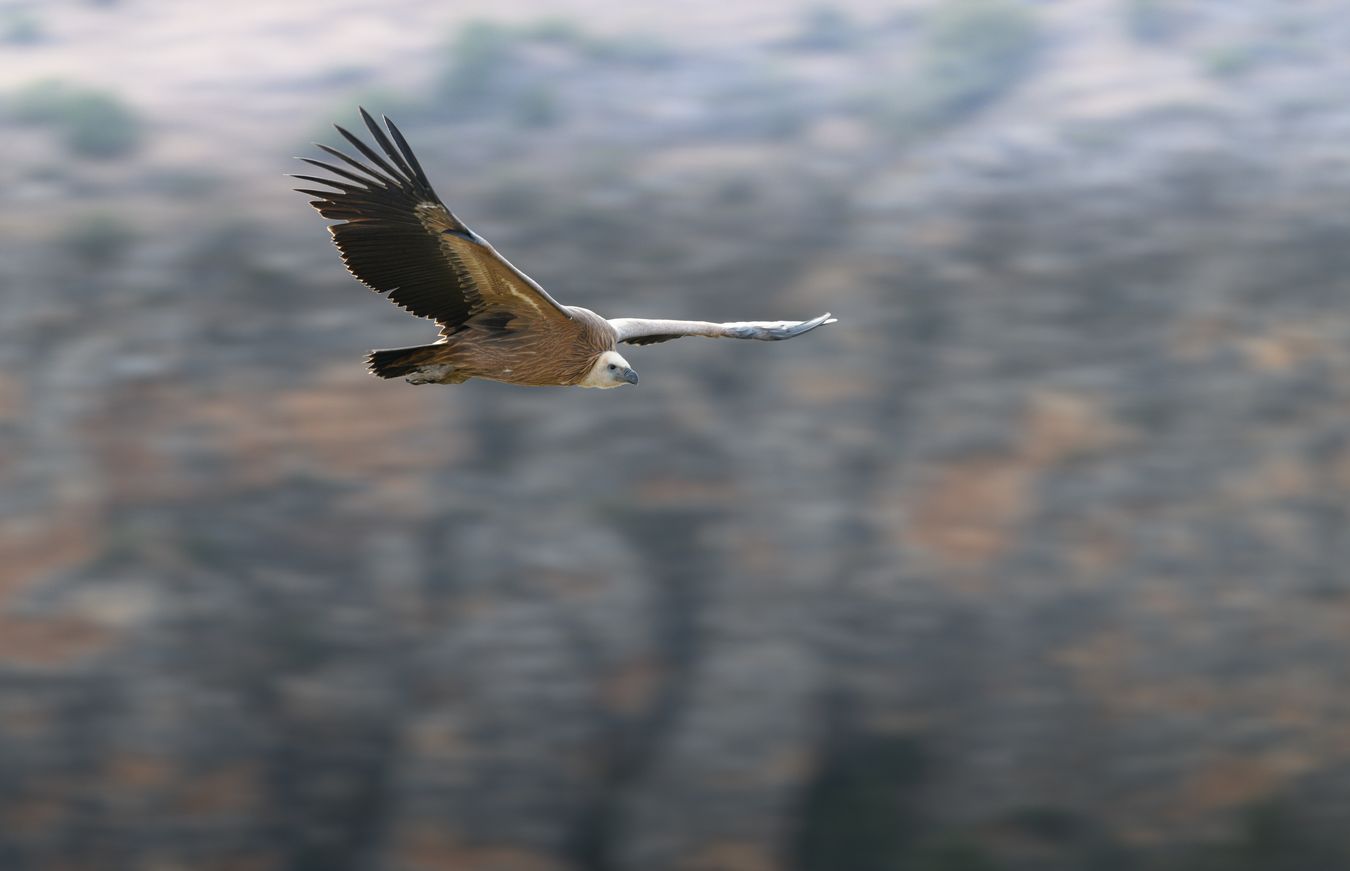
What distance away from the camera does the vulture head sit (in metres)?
9.01

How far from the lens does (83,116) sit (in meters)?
30.6

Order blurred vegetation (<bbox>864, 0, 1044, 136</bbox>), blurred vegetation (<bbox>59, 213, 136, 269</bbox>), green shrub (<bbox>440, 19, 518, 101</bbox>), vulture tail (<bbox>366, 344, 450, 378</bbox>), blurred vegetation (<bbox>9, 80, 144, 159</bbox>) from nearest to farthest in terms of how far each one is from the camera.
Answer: vulture tail (<bbox>366, 344, 450, 378</bbox>) → blurred vegetation (<bbox>59, 213, 136, 269</bbox>) → blurred vegetation (<bbox>9, 80, 144, 159</bbox>) → blurred vegetation (<bbox>864, 0, 1044, 136</bbox>) → green shrub (<bbox>440, 19, 518, 101</bbox>)

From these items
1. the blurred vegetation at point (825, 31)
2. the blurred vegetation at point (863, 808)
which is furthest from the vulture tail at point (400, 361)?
the blurred vegetation at point (825, 31)

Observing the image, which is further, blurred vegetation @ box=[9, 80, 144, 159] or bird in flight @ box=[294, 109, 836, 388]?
blurred vegetation @ box=[9, 80, 144, 159]

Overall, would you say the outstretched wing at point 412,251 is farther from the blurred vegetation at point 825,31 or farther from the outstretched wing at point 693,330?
the blurred vegetation at point 825,31

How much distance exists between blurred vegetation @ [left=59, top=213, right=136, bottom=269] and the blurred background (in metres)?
0.08

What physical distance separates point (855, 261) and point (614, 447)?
6641mm

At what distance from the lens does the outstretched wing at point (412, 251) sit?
27.3 feet

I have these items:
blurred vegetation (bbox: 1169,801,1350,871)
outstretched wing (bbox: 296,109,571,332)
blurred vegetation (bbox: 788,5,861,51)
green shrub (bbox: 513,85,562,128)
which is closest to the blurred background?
blurred vegetation (bbox: 1169,801,1350,871)

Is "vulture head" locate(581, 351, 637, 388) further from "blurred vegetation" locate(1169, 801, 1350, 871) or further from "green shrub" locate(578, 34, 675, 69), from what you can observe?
"green shrub" locate(578, 34, 675, 69)

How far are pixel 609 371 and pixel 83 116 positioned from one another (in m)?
25.2

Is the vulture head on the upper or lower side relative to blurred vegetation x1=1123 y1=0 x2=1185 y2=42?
lower

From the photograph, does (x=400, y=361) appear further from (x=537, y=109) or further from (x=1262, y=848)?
(x=537, y=109)

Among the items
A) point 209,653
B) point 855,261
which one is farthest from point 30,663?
point 855,261
